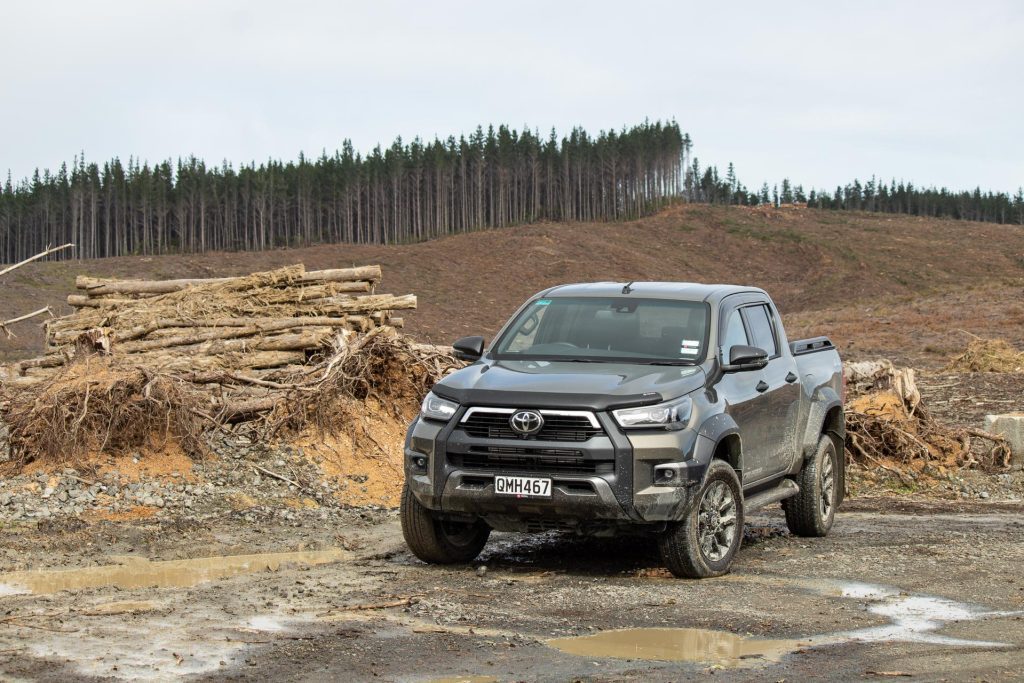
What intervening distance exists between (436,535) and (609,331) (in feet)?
6.83

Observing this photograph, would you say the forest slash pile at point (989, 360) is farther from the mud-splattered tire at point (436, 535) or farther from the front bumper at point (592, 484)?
the front bumper at point (592, 484)

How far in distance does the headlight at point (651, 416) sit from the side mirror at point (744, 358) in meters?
0.93

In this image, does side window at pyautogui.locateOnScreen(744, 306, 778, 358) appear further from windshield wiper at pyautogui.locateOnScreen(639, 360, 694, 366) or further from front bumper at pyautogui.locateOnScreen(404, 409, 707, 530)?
front bumper at pyautogui.locateOnScreen(404, 409, 707, 530)

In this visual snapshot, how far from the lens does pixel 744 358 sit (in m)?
9.12

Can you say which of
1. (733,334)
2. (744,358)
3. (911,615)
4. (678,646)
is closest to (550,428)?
(744,358)

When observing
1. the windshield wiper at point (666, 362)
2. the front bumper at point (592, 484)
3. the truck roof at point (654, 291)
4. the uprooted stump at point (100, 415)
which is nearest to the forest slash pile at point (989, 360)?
the truck roof at point (654, 291)

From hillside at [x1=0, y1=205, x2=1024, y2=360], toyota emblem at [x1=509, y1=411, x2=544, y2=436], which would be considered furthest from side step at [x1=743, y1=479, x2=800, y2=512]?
hillside at [x1=0, y1=205, x2=1024, y2=360]

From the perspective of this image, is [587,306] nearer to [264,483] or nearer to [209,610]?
[209,610]

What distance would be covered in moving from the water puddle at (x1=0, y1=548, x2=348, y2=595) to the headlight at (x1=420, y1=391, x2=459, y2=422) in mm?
1723

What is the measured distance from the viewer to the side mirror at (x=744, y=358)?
9125mm

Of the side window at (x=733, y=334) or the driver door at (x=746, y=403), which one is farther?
the side window at (x=733, y=334)

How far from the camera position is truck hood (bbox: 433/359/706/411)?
830 cm

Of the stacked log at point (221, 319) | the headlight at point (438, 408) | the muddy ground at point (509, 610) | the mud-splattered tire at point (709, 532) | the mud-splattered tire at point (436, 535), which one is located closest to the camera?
the muddy ground at point (509, 610)

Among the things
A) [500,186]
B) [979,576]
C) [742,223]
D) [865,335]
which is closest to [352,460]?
[979,576]
